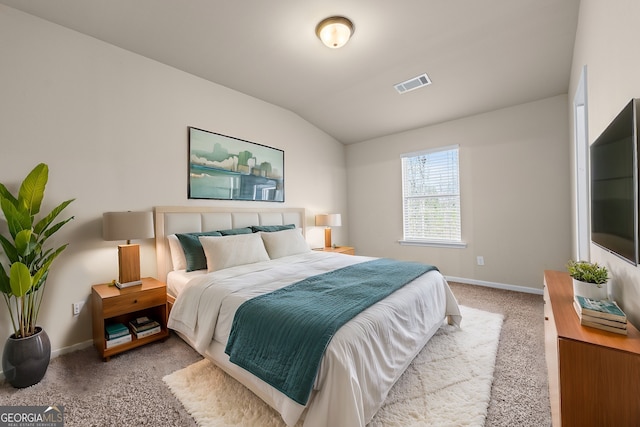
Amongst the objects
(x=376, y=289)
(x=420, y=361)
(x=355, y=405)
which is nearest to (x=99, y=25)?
(x=376, y=289)

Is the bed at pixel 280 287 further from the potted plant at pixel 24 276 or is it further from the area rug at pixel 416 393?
the potted plant at pixel 24 276

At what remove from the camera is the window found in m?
4.23

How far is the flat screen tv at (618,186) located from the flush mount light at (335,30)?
6.51ft

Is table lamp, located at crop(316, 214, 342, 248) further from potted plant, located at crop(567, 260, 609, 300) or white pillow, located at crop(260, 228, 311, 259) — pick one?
potted plant, located at crop(567, 260, 609, 300)

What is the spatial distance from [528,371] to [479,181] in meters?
2.73

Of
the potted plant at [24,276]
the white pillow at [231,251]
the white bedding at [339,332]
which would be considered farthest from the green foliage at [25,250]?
the white pillow at [231,251]

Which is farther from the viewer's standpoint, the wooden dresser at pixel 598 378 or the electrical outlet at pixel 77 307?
the electrical outlet at pixel 77 307

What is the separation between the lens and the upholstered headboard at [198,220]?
2.78m

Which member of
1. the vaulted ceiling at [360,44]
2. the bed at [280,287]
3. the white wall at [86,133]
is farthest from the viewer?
the vaulted ceiling at [360,44]

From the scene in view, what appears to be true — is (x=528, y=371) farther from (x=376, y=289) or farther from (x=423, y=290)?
(x=376, y=289)

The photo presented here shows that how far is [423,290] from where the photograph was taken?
2143mm

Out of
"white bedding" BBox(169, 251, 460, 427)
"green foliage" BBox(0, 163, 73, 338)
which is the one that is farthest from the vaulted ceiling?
"white bedding" BBox(169, 251, 460, 427)

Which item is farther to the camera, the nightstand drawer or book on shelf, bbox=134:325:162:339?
book on shelf, bbox=134:325:162:339

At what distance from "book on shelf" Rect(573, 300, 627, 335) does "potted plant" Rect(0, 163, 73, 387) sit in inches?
127
